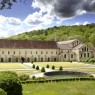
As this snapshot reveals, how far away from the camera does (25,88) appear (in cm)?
2477

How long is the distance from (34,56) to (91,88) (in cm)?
5649

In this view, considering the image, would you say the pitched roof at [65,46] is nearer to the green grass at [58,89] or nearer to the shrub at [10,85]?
the green grass at [58,89]

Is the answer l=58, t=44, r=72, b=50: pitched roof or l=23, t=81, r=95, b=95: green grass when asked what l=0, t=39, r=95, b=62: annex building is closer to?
l=58, t=44, r=72, b=50: pitched roof

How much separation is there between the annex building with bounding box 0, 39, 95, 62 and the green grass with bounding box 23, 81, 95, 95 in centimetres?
5215

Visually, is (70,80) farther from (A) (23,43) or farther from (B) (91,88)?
(A) (23,43)

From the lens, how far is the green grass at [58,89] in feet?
73.9

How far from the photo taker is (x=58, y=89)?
960 inches

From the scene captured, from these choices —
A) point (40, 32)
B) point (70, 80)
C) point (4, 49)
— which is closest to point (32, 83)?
point (70, 80)

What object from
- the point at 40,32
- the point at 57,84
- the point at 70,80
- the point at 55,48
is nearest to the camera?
the point at 57,84

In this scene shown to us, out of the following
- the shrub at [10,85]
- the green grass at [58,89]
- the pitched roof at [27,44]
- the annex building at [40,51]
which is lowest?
the green grass at [58,89]

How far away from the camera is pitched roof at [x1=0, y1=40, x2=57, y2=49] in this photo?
78688 mm

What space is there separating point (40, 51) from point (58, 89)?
5732 centimetres

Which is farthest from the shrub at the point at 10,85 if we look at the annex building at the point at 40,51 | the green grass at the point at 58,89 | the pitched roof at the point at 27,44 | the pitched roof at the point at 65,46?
the pitched roof at the point at 65,46

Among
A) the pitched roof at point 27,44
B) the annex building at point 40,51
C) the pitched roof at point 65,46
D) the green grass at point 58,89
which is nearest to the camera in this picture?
the green grass at point 58,89
